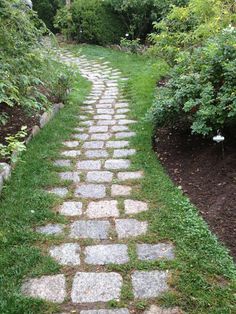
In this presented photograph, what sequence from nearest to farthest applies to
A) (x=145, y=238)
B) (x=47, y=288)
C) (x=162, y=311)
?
(x=162, y=311), (x=47, y=288), (x=145, y=238)

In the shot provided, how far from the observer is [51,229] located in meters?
3.02

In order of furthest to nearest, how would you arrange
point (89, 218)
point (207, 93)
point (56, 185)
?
point (207, 93) < point (56, 185) < point (89, 218)

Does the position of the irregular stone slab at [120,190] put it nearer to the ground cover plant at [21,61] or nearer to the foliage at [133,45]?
the ground cover plant at [21,61]

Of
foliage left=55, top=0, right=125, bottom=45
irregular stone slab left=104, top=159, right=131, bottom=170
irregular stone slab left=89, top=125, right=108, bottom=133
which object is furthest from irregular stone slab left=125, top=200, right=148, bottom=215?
foliage left=55, top=0, right=125, bottom=45

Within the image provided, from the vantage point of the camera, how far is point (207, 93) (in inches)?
157

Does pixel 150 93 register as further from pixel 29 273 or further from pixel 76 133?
pixel 29 273

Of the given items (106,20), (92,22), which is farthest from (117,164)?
(106,20)

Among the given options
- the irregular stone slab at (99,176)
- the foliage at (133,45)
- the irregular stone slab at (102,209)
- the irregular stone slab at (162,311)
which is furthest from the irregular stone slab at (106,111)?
the foliage at (133,45)

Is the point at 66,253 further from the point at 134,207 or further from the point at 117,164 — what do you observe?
the point at 117,164

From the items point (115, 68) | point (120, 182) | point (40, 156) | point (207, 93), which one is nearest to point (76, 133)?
point (40, 156)

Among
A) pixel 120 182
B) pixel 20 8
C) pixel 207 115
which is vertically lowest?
pixel 120 182

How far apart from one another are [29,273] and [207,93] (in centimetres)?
255

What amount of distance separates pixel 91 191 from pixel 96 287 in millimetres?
1333

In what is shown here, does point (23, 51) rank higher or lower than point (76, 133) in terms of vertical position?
higher
